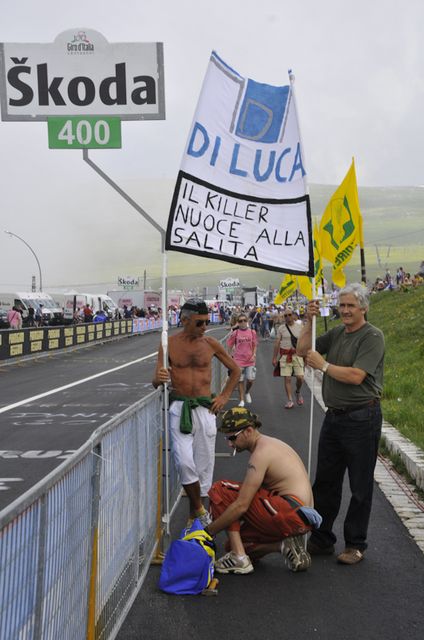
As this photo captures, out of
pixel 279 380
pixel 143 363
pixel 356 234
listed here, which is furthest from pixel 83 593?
pixel 143 363

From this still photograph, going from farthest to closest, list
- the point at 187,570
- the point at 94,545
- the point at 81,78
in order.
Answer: the point at 81,78, the point at 187,570, the point at 94,545

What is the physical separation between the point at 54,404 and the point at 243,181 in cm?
1056

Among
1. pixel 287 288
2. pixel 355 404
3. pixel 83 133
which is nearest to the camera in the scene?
pixel 355 404

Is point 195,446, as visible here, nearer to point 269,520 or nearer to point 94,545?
point 269,520

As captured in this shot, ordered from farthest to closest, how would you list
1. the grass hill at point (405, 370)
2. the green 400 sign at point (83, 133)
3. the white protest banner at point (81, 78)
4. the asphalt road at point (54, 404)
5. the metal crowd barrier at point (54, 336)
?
the metal crowd barrier at point (54, 336)
the white protest banner at point (81, 78)
the green 400 sign at point (83, 133)
the grass hill at point (405, 370)
the asphalt road at point (54, 404)

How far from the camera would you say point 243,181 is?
6027mm

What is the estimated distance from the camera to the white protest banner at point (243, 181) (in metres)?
5.84

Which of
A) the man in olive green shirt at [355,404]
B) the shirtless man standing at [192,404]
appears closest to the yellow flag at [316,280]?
the shirtless man standing at [192,404]

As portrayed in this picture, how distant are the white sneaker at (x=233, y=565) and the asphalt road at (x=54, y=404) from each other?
2609 millimetres

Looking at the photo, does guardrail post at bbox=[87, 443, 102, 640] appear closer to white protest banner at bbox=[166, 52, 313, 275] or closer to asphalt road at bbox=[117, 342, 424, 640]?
asphalt road at bbox=[117, 342, 424, 640]

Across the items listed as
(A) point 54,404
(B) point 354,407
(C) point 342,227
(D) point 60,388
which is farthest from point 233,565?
(D) point 60,388

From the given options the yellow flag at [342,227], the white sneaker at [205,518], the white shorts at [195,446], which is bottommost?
the white sneaker at [205,518]

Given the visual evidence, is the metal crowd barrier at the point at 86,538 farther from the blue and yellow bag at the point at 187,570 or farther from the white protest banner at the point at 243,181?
the white protest banner at the point at 243,181

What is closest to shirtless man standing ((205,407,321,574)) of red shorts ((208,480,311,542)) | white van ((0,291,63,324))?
red shorts ((208,480,311,542))
